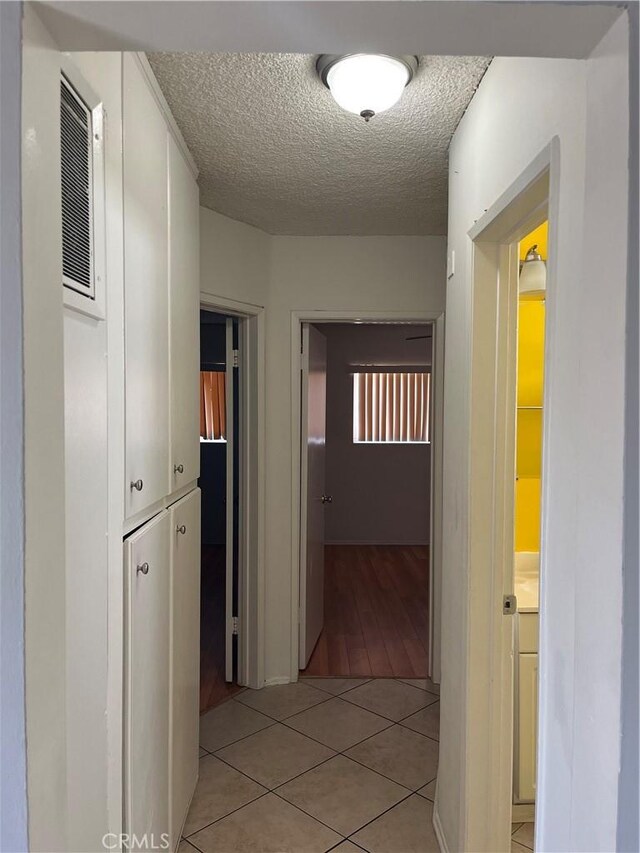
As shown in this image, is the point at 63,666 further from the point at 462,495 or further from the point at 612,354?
the point at 462,495

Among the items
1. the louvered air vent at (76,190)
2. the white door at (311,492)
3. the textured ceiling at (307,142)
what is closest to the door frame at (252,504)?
the white door at (311,492)

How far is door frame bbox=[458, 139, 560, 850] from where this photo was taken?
1.83 metres

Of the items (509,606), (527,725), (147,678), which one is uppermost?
(509,606)

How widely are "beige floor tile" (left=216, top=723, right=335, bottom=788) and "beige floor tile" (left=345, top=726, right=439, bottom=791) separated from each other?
6.7 inches

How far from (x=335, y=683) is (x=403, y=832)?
123 cm

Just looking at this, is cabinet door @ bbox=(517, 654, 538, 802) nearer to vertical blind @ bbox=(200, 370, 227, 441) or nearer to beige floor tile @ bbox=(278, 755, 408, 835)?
beige floor tile @ bbox=(278, 755, 408, 835)

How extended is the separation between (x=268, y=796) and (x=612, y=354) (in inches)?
90.8

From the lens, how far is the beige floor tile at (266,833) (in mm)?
2133

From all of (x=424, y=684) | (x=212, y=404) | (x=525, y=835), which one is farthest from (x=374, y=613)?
(x=212, y=404)

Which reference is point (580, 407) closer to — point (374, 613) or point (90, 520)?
point (90, 520)

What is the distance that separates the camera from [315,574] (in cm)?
386

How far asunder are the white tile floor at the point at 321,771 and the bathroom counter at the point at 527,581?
82 centimetres

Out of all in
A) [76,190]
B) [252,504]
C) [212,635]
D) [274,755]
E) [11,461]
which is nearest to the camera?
[11,461]

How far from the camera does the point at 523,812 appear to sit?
2281 mm
